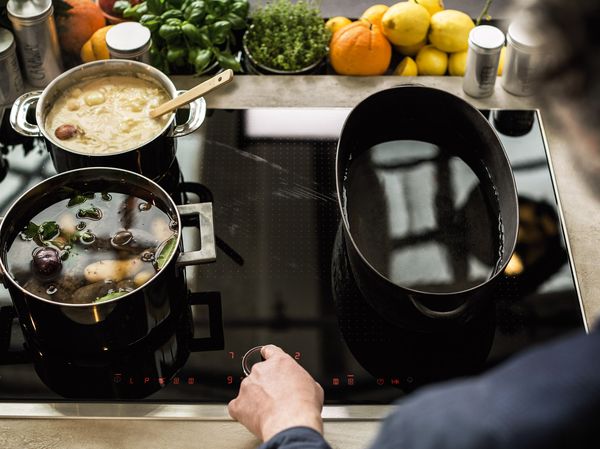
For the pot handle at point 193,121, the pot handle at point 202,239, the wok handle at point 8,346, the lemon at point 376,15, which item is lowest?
the wok handle at point 8,346

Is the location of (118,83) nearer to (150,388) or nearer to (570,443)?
(150,388)

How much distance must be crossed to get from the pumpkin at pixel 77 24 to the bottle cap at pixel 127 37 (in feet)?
0.39

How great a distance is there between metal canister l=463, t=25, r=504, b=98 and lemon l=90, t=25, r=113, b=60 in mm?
665

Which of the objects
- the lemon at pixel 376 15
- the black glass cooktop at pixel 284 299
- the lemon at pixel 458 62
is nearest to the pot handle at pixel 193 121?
the black glass cooktop at pixel 284 299

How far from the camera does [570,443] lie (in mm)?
455

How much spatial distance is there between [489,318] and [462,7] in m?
0.88

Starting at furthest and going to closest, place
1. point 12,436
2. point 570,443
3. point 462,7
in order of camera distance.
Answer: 1. point 462,7
2. point 12,436
3. point 570,443

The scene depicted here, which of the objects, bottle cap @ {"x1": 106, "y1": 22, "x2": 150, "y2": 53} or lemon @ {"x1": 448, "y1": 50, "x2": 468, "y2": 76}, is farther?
lemon @ {"x1": 448, "y1": 50, "x2": 468, "y2": 76}

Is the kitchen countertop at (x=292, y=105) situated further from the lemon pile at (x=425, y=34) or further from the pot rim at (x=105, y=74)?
the pot rim at (x=105, y=74)

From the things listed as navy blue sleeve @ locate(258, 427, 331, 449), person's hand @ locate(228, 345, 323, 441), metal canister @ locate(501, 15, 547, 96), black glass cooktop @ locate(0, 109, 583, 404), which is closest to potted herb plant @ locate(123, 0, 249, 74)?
black glass cooktop @ locate(0, 109, 583, 404)

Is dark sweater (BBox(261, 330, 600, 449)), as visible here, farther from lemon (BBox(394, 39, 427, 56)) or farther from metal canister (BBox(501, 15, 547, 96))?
lemon (BBox(394, 39, 427, 56))

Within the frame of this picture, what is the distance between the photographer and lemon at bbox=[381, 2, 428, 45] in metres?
1.44

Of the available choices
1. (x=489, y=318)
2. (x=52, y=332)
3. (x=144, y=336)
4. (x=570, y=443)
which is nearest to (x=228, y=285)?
(x=144, y=336)

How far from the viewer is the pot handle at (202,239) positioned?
1.05 meters
